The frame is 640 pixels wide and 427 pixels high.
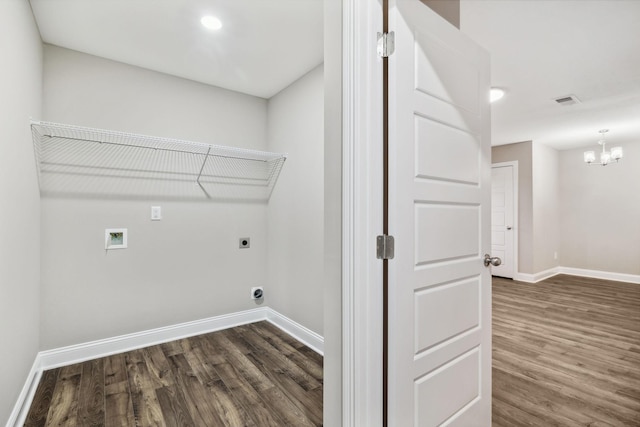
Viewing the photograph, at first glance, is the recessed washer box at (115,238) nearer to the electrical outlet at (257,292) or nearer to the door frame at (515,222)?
the electrical outlet at (257,292)

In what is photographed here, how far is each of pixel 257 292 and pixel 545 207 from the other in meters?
5.35

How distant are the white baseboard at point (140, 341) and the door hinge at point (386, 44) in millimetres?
2199

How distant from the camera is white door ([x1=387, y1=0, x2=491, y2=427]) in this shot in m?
1.20

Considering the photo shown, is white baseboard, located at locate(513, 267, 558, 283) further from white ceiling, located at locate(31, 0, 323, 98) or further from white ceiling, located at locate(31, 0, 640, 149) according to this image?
white ceiling, located at locate(31, 0, 323, 98)

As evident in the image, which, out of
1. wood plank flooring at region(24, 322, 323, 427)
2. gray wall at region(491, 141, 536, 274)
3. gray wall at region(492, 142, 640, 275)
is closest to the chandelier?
gray wall at region(492, 142, 640, 275)

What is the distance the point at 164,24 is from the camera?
2.08 metres

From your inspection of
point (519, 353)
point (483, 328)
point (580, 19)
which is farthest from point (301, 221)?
point (580, 19)

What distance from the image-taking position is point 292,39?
2.26 metres

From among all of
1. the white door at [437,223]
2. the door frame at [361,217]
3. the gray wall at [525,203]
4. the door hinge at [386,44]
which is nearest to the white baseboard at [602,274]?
the gray wall at [525,203]

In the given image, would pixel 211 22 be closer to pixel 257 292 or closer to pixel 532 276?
pixel 257 292

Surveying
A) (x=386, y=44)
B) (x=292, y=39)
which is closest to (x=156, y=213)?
(x=292, y=39)

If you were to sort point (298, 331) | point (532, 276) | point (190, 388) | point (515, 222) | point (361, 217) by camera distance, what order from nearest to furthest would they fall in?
point (361, 217) < point (190, 388) < point (298, 331) < point (532, 276) < point (515, 222)

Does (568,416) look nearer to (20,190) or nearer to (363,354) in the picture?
(363,354)

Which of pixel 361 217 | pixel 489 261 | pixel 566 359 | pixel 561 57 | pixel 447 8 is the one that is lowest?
pixel 566 359
